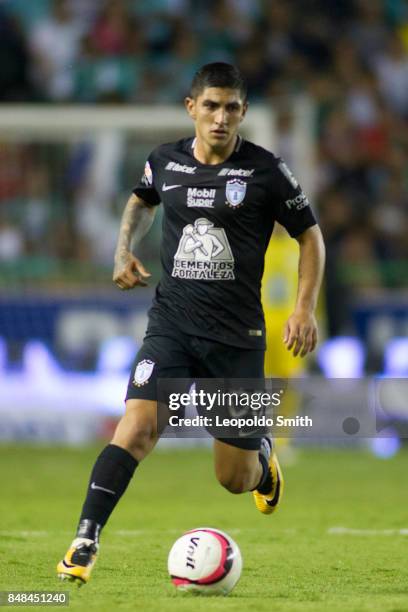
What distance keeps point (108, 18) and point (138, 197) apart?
36.4 ft

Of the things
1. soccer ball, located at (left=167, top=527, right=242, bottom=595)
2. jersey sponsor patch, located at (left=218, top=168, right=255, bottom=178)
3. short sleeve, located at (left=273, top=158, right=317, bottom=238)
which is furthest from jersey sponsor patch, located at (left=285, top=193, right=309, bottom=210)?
soccer ball, located at (left=167, top=527, right=242, bottom=595)

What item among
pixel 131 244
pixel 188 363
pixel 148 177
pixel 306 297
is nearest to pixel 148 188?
pixel 148 177

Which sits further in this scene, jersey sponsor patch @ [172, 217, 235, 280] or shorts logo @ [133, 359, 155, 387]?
jersey sponsor patch @ [172, 217, 235, 280]

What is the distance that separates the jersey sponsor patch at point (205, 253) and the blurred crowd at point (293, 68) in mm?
8671

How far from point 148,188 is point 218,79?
29.1 inches

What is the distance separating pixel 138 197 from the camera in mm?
7031

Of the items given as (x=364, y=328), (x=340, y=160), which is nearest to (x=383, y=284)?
(x=364, y=328)

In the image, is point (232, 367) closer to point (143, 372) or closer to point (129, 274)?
point (143, 372)

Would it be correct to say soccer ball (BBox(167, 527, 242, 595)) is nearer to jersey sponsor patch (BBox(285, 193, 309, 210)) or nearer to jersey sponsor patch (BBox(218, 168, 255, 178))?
jersey sponsor patch (BBox(285, 193, 309, 210))

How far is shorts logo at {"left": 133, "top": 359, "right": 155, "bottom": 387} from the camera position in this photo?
6344mm

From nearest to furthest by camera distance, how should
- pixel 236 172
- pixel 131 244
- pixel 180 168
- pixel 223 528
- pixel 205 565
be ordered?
pixel 205 565 < pixel 236 172 < pixel 180 168 < pixel 131 244 < pixel 223 528

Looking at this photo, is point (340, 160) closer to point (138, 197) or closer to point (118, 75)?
point (118, 75)

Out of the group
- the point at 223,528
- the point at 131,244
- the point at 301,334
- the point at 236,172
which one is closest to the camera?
the point at 301,334

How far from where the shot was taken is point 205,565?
5973mm
